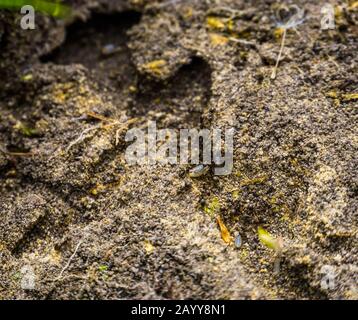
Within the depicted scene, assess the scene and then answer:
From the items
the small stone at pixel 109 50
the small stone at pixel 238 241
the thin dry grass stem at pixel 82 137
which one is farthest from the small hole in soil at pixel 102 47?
the small stone at pixel 238 241

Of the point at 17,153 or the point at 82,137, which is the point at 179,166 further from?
the point at 17,153

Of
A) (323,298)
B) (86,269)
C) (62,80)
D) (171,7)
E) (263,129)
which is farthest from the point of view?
(171,7)

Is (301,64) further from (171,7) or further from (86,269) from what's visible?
(86,269)

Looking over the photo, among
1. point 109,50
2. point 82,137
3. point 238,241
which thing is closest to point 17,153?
point 82,137

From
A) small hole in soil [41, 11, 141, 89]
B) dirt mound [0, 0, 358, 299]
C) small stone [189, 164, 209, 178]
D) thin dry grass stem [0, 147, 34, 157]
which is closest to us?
dirt mound [0, 0, 358, 299]

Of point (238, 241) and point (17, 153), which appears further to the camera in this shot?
point (17, 153)

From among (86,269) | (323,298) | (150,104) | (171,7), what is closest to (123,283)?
(86,269)

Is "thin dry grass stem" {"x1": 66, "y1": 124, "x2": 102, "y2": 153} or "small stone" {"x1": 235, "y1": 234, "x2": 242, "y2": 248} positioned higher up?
"thin dry grass stem" {"x1": 66, "y1": 124, "x2": 102, "y2": 153}

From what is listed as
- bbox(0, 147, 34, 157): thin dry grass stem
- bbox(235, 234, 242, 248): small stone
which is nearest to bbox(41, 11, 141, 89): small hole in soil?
bbox(0, 147, 34, 157): thin dry grass stem

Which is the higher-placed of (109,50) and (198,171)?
(109,50)

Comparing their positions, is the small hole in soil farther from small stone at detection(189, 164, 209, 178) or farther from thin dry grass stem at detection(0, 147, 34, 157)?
small stone at detection(189, 164, 209, 178)

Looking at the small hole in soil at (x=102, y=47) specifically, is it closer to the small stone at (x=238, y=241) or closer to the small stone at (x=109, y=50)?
the small stone at (x=109, y=50)
